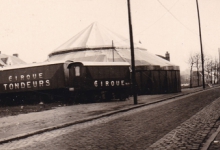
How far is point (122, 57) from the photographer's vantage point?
31.1 metres

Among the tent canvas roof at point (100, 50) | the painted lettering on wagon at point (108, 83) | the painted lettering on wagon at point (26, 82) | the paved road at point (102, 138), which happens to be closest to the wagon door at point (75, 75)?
the painted lettering on wagon at point (108, 83)

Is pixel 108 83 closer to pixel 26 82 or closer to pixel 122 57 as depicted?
pixel 26 82

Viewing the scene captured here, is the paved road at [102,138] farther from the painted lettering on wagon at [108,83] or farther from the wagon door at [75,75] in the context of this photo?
the painted lettering on wagon at [108,83]

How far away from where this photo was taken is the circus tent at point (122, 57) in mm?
29906

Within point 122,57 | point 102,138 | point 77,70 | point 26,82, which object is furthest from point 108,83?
point 102,138

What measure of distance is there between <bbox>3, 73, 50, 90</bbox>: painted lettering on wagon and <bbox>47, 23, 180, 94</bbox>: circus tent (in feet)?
28.9

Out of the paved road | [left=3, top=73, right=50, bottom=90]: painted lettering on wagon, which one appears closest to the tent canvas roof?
[left=3, top=73, right=50, bottom=90]: painted lettering on wagon

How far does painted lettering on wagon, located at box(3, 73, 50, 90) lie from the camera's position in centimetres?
2236

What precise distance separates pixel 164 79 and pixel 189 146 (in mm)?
25492

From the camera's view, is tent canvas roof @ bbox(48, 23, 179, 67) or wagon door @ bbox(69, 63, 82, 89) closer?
wagon door @ bbox(69, 63, 82, 89)

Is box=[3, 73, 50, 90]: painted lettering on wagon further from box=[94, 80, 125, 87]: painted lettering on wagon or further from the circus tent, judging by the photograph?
the circus tent

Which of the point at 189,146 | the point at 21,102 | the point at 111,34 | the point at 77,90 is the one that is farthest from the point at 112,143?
the point at 111,34

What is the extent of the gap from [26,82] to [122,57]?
12.2 m

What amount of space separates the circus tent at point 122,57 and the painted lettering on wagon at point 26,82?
8.82 m
